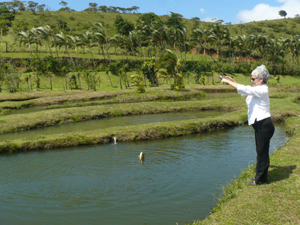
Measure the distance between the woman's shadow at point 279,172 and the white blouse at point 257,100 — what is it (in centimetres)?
152

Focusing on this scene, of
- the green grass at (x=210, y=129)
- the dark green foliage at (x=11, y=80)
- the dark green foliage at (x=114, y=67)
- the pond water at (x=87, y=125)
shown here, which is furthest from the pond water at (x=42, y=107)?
the dark green foliage at (x=114, y=67)

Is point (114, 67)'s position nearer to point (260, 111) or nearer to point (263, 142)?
point (260, 111)

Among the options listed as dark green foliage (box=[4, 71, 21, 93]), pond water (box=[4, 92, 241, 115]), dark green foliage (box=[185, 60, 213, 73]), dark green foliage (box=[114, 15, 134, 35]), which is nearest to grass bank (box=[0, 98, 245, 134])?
pond water (box=[4, 92, 241, 115])

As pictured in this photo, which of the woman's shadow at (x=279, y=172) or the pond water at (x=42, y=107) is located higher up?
the pond water at (x=42, y=107)

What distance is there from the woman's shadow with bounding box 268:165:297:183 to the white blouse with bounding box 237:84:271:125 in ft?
4.99

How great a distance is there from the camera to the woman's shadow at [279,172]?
6683 mm

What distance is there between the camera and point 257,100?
629 cm

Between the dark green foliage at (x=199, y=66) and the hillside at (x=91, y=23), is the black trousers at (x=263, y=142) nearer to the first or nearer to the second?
the dark green foliage at (x=199, y=66)

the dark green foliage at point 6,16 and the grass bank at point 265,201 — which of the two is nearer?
the grass bank at point 265,201

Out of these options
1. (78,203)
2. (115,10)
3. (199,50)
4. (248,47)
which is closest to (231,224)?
(78,203)

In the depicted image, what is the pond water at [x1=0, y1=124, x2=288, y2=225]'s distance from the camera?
7246 mm

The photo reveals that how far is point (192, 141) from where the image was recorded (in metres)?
14.8

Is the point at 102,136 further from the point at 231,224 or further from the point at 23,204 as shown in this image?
the point at 231,224

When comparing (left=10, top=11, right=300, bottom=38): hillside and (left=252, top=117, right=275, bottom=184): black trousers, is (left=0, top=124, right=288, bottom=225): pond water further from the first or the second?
(left=10, top=11, right=300, bottom=38): hillside
